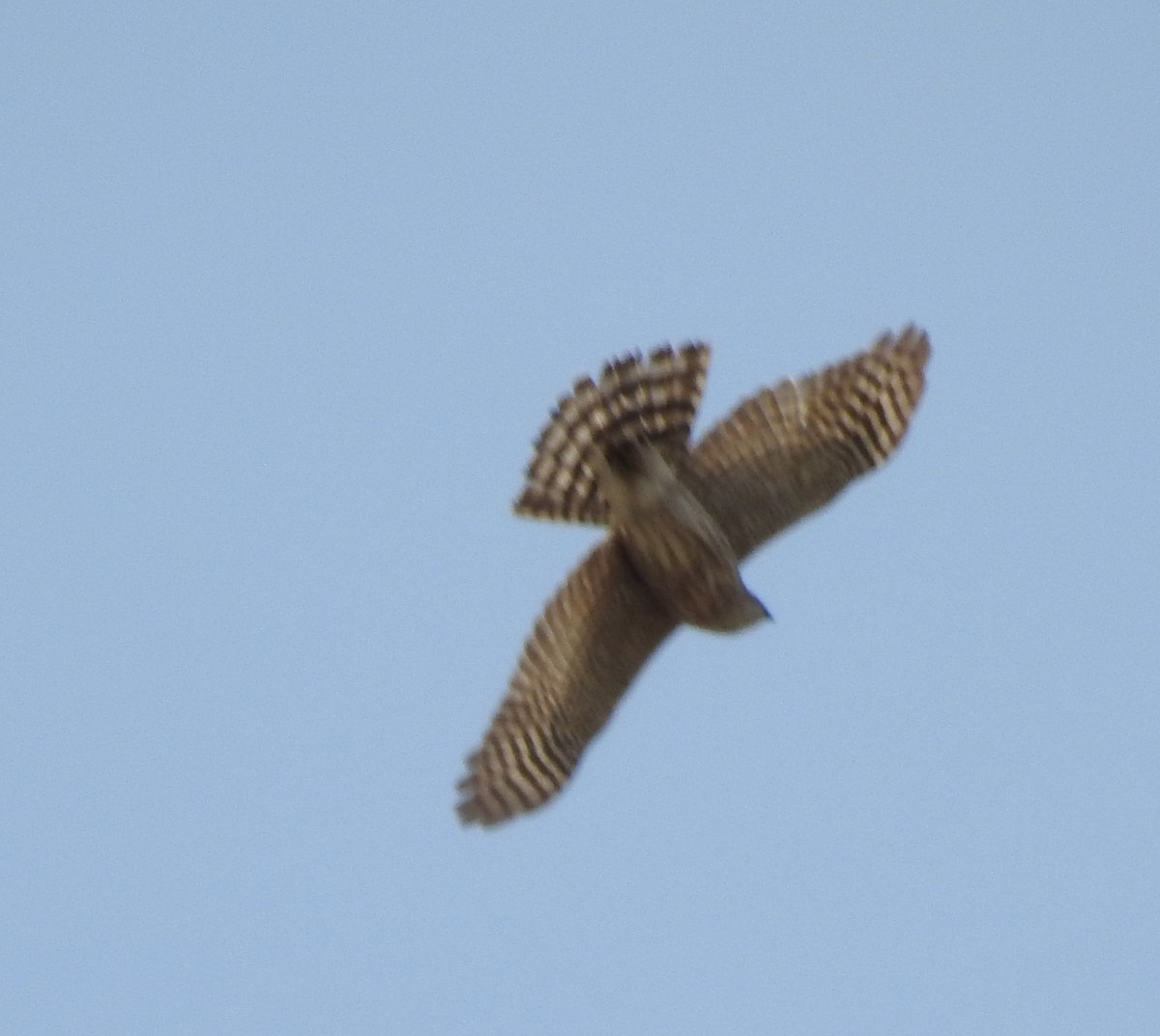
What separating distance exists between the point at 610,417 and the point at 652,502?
0.59 metres

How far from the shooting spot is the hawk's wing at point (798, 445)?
17.0 metres

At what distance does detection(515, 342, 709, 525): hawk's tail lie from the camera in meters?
16.4

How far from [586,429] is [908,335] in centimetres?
227

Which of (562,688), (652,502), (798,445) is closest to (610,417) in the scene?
(652,502)

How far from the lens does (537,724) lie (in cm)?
1698

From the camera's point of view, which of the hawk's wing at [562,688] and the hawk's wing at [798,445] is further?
the hawk's wing at [798,445]

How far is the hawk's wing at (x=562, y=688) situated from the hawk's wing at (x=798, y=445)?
28.9 inches

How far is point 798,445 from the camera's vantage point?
17078 mm

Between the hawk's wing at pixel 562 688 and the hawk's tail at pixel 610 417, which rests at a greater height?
the hawk's tail at pixel 610 417

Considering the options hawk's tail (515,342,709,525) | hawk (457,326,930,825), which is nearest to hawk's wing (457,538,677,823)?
hawk (457,326,930,825)

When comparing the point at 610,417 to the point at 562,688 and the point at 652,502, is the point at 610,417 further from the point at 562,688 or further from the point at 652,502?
the point at 562,688

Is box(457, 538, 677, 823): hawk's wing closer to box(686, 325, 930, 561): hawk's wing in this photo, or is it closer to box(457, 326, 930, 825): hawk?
box(457, 326, 930, 825): hawk

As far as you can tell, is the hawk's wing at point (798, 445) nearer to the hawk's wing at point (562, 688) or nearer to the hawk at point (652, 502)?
the hawk at point (652, 502)

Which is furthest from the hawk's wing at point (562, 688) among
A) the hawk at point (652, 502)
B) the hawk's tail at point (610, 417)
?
the hawk's tail at point (610, 417)
